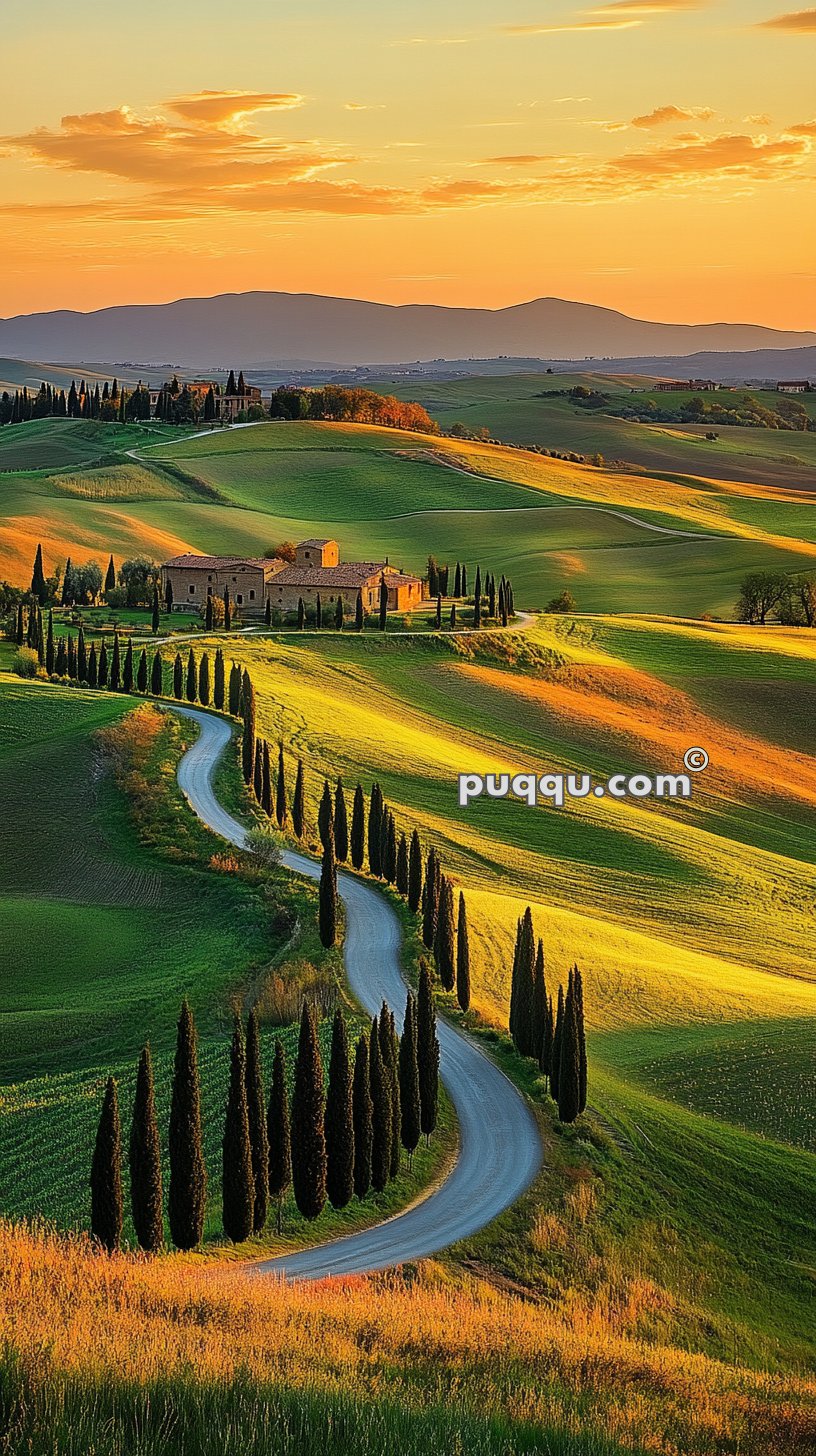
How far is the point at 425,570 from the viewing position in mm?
128125

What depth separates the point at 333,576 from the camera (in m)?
99.6

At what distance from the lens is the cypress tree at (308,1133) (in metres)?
26.0

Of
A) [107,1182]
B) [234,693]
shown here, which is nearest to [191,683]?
[234,693]

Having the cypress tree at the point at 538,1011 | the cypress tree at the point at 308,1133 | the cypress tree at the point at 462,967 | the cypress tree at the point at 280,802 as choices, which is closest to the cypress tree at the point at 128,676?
the cypress tree at the point at 280,802

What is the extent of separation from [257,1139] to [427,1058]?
223 inches

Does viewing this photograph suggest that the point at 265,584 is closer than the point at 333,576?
No

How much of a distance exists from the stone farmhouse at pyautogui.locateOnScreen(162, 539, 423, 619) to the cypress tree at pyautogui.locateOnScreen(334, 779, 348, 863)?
48.8 metres

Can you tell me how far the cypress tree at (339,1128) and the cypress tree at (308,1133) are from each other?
22cm

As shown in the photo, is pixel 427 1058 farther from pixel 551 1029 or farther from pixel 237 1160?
pixel 237 1160

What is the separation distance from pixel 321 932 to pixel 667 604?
85452mm

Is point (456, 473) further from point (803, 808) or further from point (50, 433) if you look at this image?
point (803, 808)

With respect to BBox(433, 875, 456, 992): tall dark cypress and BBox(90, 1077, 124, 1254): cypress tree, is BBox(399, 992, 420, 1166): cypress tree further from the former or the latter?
BBox(433, 875, 456, 992): tall dark cypress

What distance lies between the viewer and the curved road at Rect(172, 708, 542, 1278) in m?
24.5

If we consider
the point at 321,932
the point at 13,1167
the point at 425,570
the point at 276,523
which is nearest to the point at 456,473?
the point at 276,523
